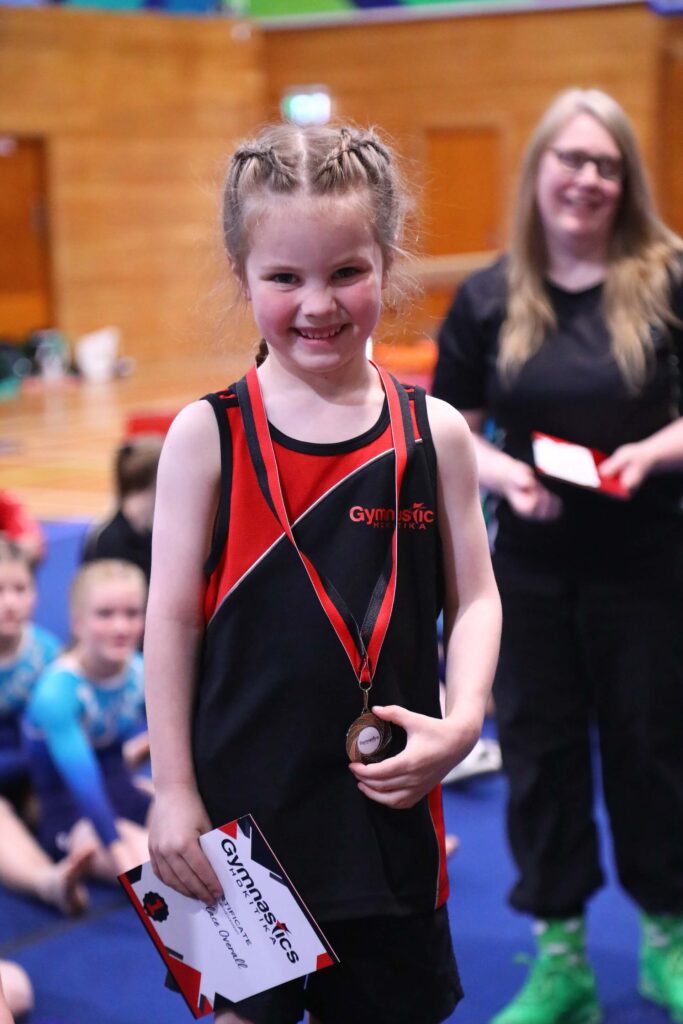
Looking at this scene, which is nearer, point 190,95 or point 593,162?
point 593,162

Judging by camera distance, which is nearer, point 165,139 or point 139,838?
point 139,838

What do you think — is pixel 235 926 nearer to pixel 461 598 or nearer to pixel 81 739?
pixel 461 598

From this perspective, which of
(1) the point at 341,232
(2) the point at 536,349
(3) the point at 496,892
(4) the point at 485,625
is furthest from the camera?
Result: (3) the point at 496,892

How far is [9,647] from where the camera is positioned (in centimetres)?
351

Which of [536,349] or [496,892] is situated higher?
[536,349]

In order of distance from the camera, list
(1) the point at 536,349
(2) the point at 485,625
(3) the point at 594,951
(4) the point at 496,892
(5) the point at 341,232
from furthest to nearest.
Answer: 1. (4) the point at 496,892
2. (3) the point at 594,951
3. (1) the point at 536,349
4. (2) the point at 485,625
5. (5) the point at 341,232

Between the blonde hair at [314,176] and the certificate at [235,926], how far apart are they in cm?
63

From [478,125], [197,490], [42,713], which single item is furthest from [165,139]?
[197,490]

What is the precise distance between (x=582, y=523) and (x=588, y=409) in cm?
20

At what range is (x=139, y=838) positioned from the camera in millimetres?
3260

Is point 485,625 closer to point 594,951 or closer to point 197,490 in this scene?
point 197,490

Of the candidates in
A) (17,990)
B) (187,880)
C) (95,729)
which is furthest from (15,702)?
(187,880)

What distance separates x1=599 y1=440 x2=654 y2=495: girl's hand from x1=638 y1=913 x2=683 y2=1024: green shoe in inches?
33.9

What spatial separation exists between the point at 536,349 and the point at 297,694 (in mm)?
1147
